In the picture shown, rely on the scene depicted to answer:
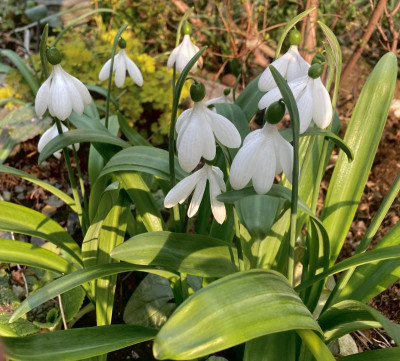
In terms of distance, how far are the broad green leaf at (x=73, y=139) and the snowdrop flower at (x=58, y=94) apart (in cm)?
8

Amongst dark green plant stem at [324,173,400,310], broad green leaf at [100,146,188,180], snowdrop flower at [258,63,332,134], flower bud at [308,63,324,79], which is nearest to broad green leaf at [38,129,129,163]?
broad green leaf at [100,146,188,180]

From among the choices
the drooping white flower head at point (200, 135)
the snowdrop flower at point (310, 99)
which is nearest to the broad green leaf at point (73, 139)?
the drooping white flower head at point (200, 135)

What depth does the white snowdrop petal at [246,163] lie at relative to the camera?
0.97m

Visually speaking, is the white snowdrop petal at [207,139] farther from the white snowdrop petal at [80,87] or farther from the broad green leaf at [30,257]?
the broad green leaf at [30,257]

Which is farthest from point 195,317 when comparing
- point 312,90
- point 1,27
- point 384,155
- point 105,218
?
point 1,27

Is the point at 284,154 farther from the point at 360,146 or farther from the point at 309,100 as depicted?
the point at 360,146

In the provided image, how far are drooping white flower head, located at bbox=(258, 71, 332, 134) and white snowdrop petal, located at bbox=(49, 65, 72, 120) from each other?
519 mm

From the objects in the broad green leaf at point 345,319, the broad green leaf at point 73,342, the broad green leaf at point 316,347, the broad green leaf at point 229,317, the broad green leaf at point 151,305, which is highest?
the broad green leaf at point 229,317

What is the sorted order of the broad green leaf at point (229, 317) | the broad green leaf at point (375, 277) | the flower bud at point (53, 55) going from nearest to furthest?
the broad green leaf at point (229, 317), the flower bud at point (53, 55), the broad green leaf at point (375, 277)

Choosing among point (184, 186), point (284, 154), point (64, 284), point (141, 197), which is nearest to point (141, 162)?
point (141, 197)

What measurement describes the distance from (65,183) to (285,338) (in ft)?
5.57

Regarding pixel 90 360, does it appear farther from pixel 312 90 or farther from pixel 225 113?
pixel 312 90

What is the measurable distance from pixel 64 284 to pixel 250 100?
0.87 meters

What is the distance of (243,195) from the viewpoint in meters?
1.08
